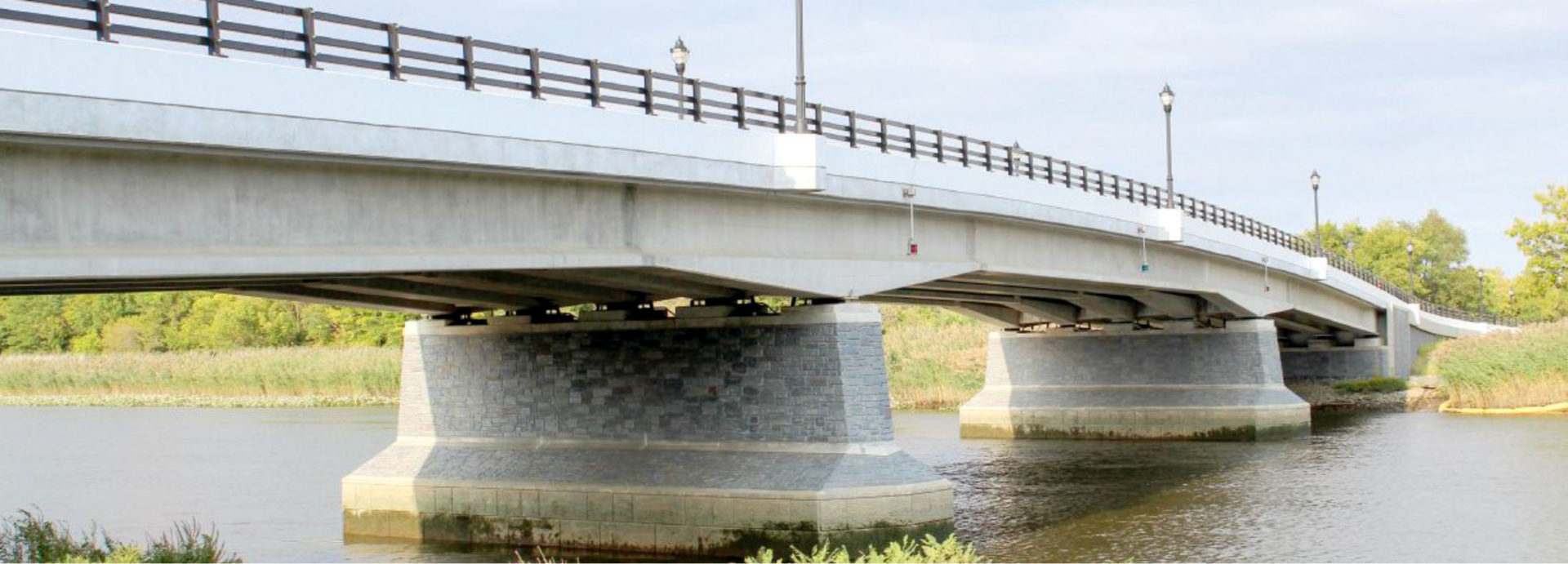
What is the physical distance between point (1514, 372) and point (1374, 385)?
32.5 ft

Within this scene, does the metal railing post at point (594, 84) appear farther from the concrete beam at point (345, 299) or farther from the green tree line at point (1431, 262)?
the green tree line at point (1431, 262)

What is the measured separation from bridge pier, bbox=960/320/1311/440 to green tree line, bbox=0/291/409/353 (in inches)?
2067

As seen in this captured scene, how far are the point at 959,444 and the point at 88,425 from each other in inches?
1376

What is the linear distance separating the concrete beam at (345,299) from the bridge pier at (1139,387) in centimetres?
2563

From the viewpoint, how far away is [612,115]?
23.8 meters

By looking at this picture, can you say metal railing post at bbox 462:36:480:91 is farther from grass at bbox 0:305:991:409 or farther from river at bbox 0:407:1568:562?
grass at bbox 0:305:991:409

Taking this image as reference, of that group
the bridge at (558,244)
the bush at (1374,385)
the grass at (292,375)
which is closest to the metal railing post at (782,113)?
the bridge at (558,244)

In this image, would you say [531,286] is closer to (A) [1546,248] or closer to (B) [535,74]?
(B) [535,74]

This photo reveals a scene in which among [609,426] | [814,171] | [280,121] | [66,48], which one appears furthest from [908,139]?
[66,48]

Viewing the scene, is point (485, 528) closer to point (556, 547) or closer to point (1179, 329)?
point (556, 547)

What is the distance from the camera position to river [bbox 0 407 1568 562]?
2822 centimetres

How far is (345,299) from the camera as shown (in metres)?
29.2

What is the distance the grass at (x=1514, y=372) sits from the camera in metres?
55.1

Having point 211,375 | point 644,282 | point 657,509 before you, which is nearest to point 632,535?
point 657,509
